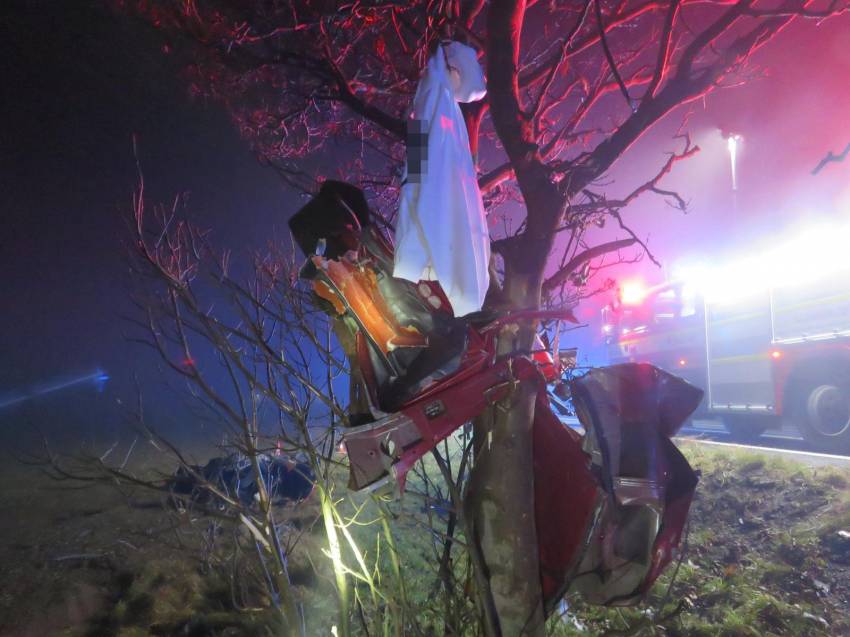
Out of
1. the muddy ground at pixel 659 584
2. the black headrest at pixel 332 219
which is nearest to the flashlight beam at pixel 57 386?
the muddy ground at pixel 659 584

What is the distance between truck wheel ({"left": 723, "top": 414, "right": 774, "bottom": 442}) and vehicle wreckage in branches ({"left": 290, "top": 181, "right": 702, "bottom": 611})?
962 centimetres

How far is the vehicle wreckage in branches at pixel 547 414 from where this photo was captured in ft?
7.55

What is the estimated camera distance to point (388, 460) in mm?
2105

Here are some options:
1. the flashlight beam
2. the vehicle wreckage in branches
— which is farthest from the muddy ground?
the flashlight beam

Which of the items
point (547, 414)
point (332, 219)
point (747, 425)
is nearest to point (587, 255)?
point (547, 414)

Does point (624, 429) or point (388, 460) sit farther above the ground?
point (388, 460)

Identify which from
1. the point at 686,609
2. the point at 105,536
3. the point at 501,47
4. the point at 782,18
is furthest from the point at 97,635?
the point at 782,18

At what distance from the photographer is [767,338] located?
9.53m

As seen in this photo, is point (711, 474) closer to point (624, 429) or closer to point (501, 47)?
point (624, 429)

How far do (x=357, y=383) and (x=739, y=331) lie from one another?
1119cm

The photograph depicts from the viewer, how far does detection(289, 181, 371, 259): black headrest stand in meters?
2.62

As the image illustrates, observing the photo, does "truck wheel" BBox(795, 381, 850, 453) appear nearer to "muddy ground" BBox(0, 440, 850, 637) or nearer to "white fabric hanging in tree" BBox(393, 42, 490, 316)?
"muddy ground" BBox(0, 440, 850, 637)

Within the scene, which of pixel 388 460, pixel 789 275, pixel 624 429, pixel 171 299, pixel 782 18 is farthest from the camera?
pixel 789 275

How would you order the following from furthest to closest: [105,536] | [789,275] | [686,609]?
[789,275] → [105,536] → [686,609]
